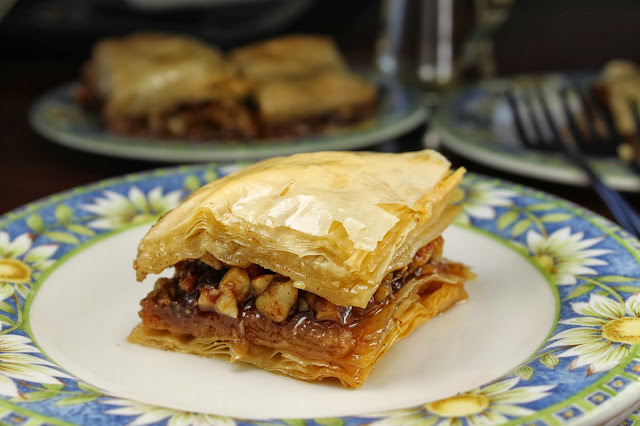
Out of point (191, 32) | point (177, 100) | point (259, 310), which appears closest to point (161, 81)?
point (177, 100)

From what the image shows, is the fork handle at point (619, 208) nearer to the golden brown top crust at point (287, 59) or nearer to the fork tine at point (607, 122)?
the fork tine at point (607, 122)

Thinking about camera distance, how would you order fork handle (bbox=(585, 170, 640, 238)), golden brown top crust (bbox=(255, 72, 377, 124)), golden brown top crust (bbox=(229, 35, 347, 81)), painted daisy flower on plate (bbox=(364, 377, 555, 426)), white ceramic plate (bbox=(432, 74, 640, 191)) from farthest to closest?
golden brown top crust (bbox=(229, 35, 347, 81)) → golden brown top crust (bbox=(255, 72, 377, 124)) → white ceramic plate (bbox=(432, 74, 640, 191)) → fork handle (bbox=(585, 170, 640, 238)) → painted daisy flower on plate (bbox=(364, 377, 555, 426))

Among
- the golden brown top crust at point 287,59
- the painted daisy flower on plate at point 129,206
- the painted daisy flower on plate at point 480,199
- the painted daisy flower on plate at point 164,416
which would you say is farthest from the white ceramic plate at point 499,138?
the painted daisy flower on plate at point 164,416

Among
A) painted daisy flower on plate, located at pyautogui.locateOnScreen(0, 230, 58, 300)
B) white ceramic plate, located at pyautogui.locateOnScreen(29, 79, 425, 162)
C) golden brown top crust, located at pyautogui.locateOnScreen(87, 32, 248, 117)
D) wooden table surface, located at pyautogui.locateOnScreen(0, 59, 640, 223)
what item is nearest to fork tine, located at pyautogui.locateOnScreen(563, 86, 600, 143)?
wooden table surface, located at pyautogui.locateOnScreen(0, 59, 640, 223)

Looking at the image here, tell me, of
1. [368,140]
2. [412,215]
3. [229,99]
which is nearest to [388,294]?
[412,215]

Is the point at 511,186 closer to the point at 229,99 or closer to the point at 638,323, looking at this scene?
the point at 638,323

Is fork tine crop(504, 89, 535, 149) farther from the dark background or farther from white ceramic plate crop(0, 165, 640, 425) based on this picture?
white ceramic plate crop(0, 165, 640, 425)

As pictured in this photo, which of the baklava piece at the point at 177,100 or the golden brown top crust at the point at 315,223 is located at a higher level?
the golden brown top crust at the point at 315,223
